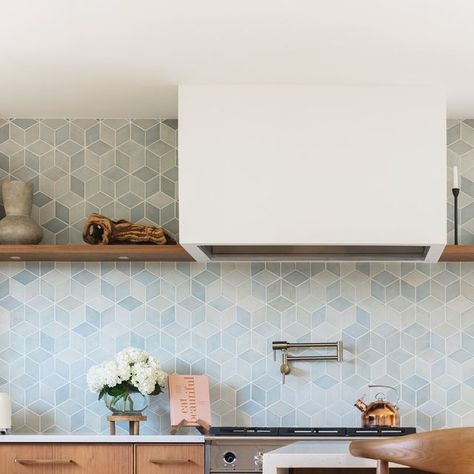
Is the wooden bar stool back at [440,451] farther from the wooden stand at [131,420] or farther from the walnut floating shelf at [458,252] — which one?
the wooden stand at [131,420]

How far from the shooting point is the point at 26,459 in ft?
14.7

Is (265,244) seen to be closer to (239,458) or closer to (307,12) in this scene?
(239,458)

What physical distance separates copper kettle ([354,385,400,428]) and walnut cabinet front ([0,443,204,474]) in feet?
2.74

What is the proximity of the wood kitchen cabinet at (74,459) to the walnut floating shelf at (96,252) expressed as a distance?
912mm

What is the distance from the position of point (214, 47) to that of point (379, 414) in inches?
74.9

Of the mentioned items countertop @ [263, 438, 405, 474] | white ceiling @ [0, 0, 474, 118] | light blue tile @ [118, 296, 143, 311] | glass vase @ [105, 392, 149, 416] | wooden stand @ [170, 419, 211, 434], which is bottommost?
countertop @ [263, 438, 405, 474]

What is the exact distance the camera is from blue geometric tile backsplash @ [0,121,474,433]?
198 inches

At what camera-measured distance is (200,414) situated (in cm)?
487

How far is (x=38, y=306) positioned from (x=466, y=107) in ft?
7.84

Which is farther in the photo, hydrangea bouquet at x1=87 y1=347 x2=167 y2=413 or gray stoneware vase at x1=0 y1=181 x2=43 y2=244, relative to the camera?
gray stoneware vase at x1=0 y1=181 x2=43 y2=244

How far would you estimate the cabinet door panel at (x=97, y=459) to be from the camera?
4469mm

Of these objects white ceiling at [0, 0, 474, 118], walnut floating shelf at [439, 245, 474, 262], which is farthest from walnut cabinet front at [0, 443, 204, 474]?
white ceiling at [0, 0, 474, 118]

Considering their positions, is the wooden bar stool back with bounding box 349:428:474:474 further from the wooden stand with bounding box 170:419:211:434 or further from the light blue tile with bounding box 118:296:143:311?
the light blue tile with bounding box 118:296:143:311

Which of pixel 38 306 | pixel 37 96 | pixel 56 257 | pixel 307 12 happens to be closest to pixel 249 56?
pixel 307 12
